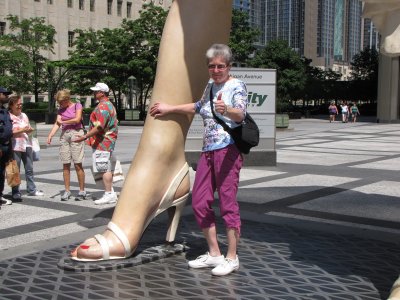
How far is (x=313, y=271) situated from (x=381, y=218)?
7.89 feet

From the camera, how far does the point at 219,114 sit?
4020 millimetres

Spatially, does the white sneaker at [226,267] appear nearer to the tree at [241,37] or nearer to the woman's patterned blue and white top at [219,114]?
the woman's patterned blue and white top at [219,114]

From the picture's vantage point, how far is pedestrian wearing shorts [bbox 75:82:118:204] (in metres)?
7.18

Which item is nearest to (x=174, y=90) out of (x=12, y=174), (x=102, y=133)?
(x=102, y=133)

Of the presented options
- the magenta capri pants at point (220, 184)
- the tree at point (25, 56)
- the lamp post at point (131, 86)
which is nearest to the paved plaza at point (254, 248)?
the magenta capri pants at point (220, 184)

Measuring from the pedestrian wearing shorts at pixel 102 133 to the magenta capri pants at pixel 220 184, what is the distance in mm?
3244

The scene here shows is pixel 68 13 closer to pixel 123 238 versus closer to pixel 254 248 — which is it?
pixel 254 248

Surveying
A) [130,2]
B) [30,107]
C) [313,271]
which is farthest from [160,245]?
[130,2]

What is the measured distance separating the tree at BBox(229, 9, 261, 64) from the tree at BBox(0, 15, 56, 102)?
1361 centimetres

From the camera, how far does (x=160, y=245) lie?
490cm

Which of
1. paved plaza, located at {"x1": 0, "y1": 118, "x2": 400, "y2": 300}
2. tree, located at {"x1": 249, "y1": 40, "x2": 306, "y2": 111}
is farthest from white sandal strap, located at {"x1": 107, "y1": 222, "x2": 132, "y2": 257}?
tree, located at {"x1": 249, "y1": 40, "x2": 306, "y2": 111}

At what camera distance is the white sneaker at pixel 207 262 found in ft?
14.0

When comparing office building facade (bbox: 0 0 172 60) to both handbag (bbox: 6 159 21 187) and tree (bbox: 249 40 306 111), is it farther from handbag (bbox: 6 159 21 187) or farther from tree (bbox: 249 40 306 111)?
handbag (bbox: 6 159 21 187)

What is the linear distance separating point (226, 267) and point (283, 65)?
128 ft
